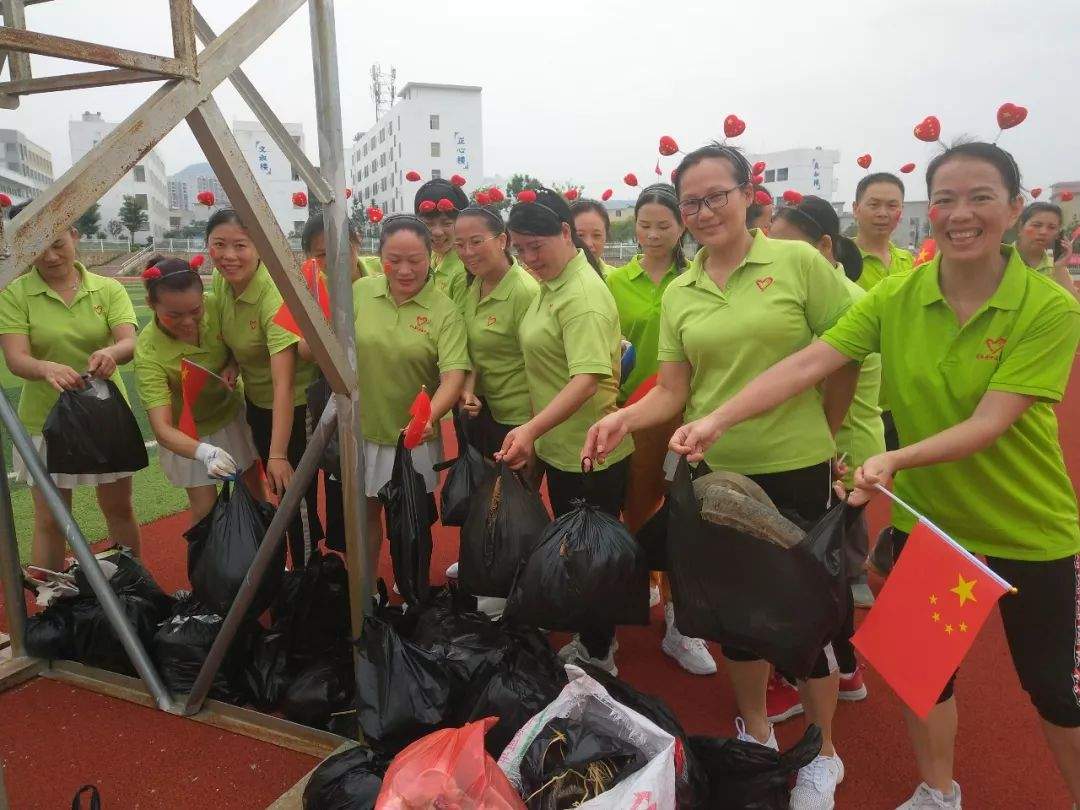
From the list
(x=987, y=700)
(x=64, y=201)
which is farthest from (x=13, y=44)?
(x=987, y=700)

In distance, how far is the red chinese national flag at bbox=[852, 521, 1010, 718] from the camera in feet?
4.87

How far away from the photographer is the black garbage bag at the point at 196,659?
8.97 feet

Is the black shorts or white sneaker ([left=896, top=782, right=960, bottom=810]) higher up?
the black shorts

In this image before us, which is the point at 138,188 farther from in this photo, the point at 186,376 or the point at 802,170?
the point at 186,376

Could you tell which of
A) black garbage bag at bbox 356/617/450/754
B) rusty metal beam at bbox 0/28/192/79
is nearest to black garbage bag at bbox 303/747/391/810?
black garbage bag at bbox 356/617/450/754

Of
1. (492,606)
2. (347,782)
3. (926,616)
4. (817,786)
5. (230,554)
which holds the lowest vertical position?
(492,606)

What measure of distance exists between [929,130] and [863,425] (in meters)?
1.36

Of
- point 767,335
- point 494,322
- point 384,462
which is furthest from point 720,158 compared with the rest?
point 384,462

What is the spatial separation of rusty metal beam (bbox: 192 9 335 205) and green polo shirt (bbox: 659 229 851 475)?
1.17 metres

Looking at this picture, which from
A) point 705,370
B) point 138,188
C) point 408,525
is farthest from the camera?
point 138,188

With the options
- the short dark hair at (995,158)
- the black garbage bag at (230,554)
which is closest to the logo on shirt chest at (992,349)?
the short dark hair at (995,158)

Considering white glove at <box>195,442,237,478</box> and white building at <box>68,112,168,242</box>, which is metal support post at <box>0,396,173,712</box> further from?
white building at <box>68,112,168,242</box>

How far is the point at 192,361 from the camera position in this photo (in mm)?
3057

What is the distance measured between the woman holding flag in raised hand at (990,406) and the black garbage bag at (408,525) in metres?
0.96
